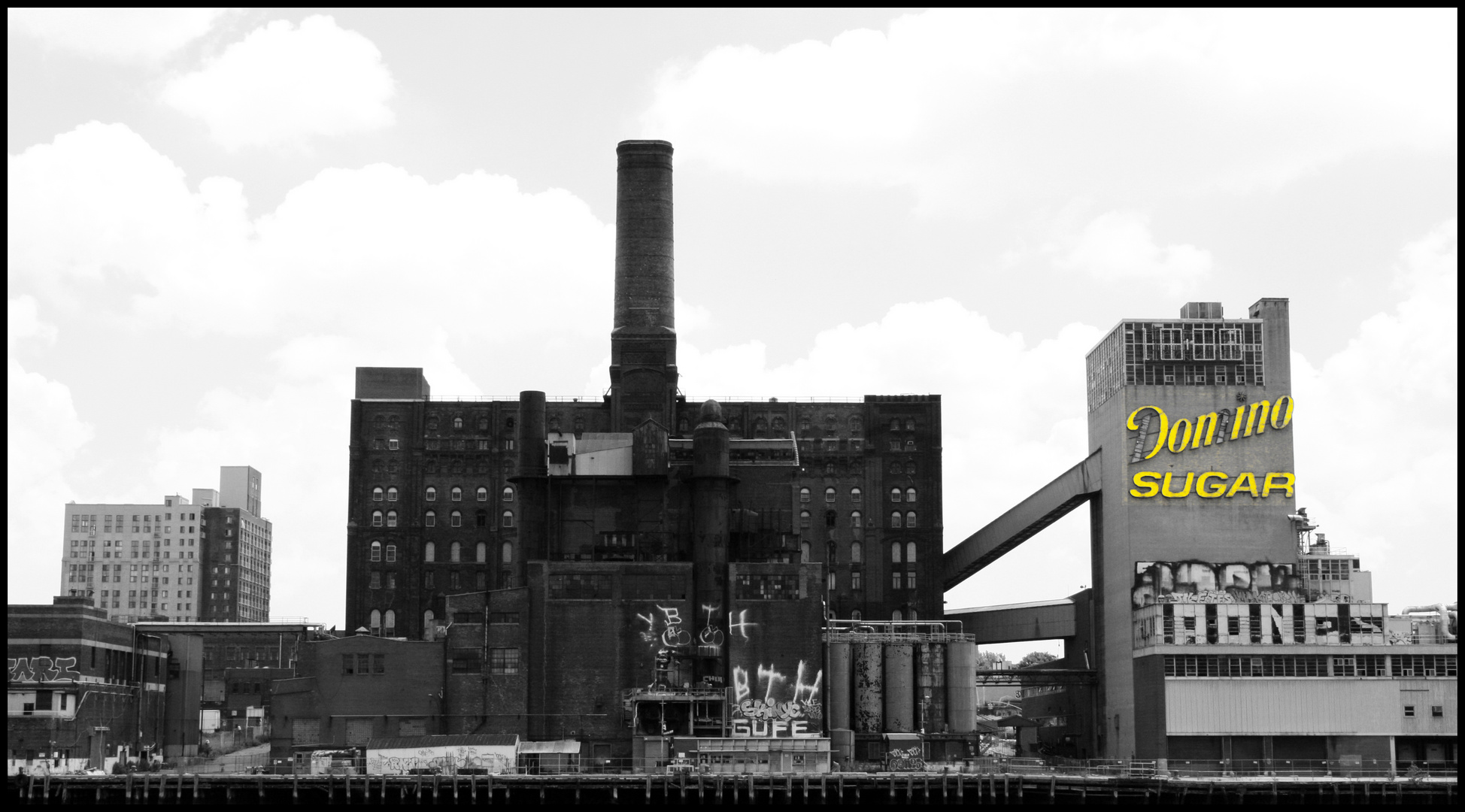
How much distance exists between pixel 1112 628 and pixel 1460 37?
97.8m

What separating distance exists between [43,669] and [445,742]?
25503 mm

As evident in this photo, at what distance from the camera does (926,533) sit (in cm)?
15475

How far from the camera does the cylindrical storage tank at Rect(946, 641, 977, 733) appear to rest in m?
122

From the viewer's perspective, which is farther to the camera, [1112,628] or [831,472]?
[831,472]

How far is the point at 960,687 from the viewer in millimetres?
123375

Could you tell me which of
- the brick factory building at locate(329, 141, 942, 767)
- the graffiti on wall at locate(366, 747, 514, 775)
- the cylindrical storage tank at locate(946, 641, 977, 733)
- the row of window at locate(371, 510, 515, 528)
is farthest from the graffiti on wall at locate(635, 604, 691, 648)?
the row of window at locate(371, 510, 515, 528)

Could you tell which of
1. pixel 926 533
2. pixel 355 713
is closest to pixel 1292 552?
pixel 926 533

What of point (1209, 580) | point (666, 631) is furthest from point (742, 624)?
point (1209, 580)

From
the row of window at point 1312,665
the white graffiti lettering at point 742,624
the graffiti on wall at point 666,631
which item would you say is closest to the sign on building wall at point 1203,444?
the row of window at point 1312,665

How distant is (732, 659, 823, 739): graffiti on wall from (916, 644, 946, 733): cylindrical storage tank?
8456 mm

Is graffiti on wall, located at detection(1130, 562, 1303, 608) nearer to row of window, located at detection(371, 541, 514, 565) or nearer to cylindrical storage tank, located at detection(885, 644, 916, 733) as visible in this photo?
cylindrical storage tank, located at detection(885, 644, 916, 733)

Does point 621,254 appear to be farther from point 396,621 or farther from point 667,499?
point 396,621

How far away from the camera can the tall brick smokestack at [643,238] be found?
140125 millimetres

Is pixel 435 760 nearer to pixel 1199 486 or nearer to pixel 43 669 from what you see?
pixel 43 669
